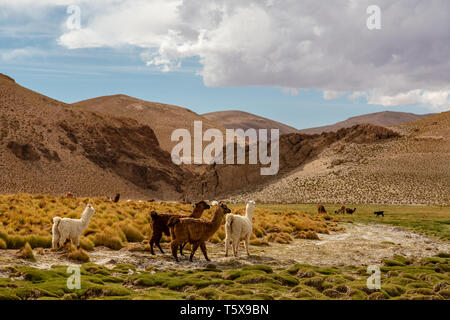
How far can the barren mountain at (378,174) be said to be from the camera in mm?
60156

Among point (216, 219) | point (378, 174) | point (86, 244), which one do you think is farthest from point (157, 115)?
point (216, 219)

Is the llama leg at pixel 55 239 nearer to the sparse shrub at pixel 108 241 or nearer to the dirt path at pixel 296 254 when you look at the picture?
the dirt path at pixel 296 254

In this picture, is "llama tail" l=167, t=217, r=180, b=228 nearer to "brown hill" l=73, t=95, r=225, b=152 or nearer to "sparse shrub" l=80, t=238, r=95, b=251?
"sparse shrub" l=80, t=238, r=95, b=251

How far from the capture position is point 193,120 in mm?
181750

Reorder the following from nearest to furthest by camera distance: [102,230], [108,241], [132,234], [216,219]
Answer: [216,219], [108,241], [102,230], [132,234]

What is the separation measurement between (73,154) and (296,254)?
75298 mm

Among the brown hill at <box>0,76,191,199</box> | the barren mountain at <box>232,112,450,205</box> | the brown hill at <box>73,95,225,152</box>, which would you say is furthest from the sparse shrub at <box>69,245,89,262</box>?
the brown hill at <box>73,95,225,152</box>

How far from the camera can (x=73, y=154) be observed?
83.0 meters

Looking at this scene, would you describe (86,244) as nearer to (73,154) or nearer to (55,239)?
(55,239)

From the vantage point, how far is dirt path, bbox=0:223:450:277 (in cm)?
1186

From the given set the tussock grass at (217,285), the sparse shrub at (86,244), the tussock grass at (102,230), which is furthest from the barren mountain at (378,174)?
the sparse shrub at (86,244)

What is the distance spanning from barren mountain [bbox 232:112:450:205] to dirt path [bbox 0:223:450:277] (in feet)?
130

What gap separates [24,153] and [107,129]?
994 inches
